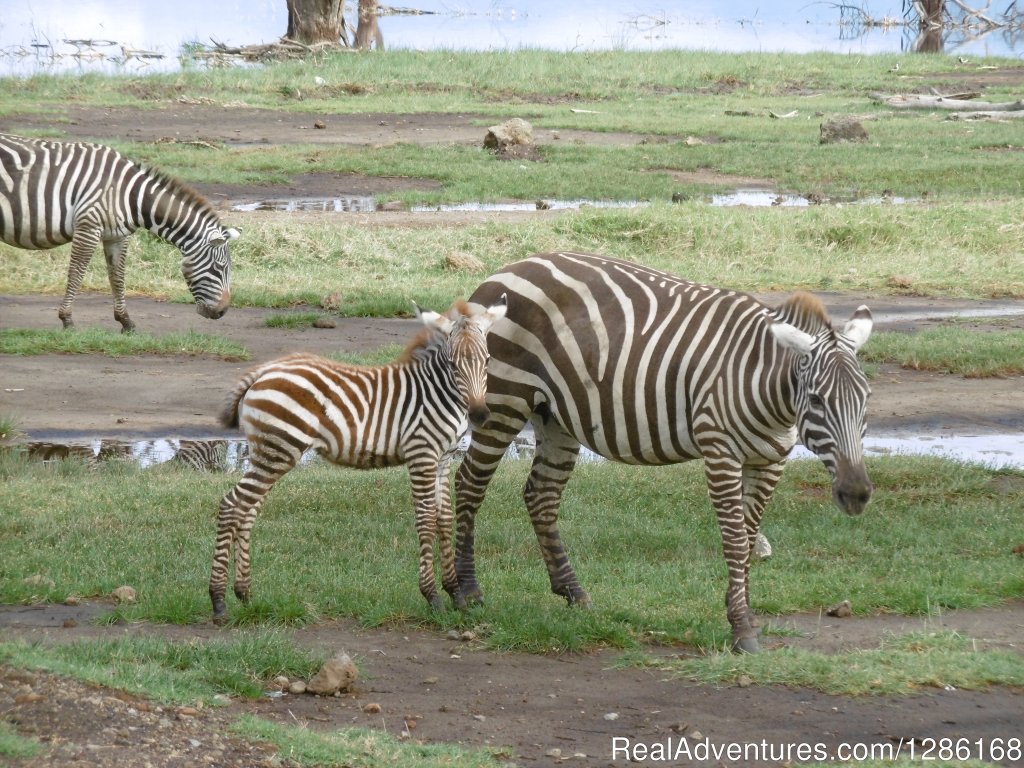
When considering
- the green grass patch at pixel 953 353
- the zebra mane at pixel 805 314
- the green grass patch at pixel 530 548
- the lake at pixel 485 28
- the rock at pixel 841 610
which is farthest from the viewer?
the lake at pixel 485 28

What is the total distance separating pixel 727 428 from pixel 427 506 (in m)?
1.68

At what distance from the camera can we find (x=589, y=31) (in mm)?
65250

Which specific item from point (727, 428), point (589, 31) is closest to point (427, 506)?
point (727, 428)

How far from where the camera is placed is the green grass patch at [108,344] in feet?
45.9

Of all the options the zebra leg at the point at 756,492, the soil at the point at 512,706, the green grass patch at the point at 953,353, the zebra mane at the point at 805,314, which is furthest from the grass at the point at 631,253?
the zebra mane at the point at 805,314

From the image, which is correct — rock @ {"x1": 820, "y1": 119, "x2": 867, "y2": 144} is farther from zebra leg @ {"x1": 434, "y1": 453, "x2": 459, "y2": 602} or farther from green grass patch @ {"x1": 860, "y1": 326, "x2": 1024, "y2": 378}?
zebra leg @ {"x1": 434, "y1": 453, "x2": 459, "y2": 602}

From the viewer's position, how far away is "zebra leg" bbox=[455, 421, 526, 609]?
7.95 m

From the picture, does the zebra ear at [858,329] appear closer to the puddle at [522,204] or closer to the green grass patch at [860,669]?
the green grass patch at [860,669]

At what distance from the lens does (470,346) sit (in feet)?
24.4

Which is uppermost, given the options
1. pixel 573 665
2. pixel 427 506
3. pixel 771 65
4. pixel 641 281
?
pixel 771 65

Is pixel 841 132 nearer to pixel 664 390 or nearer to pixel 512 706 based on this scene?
pixel 664 390

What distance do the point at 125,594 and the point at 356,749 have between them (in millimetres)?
2622

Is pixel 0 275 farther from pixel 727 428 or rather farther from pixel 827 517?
pixel 727 428

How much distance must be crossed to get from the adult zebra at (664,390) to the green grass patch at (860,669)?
346 millimetres
